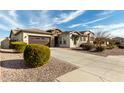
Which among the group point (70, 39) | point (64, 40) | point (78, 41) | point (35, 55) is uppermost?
point (70, 39)

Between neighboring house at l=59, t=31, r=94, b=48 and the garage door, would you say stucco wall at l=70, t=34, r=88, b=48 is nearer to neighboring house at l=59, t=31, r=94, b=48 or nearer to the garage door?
neighboring house at l=59, t=31, r=94, b=48

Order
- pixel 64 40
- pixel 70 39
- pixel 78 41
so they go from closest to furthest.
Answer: pixel 70 39, pixel 64 40, pixel 78 41

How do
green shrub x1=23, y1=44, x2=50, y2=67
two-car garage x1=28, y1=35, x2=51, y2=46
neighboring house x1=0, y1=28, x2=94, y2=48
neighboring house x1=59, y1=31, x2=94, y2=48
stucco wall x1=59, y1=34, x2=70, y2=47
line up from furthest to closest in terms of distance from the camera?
stucco wall x1=59, y1=34, x2=70, y2=47 → neighboring house x1=59, y1=31, x2=94, y2=48 → two-car garage x1=28, y1=35, x2=51, y2=46 → neighboring house x1=0, y1=28, x2=94, y2=48 → green shrub x1=23, y1=44, x2=50, y2=67

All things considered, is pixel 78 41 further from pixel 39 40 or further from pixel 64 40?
pixel 39 40

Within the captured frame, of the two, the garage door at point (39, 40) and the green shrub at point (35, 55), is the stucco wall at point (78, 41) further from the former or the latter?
the green shrub at point (35, 55)

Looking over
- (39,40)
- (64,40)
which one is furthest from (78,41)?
(39,40)

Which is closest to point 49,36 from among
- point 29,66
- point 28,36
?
point 28,36

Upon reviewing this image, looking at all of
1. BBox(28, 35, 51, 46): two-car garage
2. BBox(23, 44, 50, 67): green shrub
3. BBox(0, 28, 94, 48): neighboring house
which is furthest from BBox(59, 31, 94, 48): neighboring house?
BBox(23, 44, 50, 67): green shrub

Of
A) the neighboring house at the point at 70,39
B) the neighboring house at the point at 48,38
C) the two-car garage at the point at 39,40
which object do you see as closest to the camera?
the neighboring house at the point at 48,38

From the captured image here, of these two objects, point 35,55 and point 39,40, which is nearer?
point 35,55

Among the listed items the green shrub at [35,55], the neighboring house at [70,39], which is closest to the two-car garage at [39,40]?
the neighboring house at [70,39]
